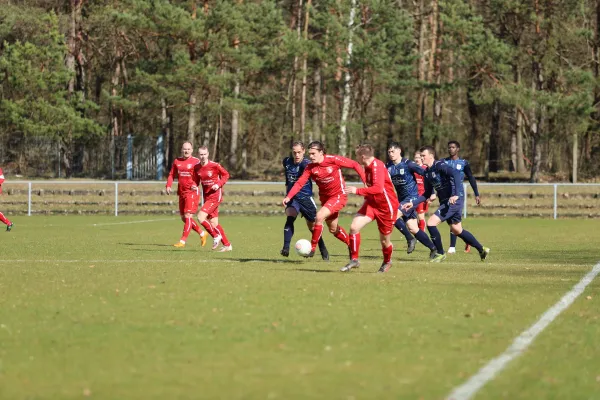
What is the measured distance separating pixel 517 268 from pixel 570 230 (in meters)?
14.9

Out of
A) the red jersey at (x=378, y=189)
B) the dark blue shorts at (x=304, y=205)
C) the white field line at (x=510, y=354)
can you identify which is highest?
the red jersey at (x=378, y=189)

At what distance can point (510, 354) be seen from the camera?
27.6ft

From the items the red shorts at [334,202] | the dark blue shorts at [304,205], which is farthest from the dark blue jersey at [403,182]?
the red shorts at [334,202]

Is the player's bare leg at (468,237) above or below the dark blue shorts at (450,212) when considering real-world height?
below

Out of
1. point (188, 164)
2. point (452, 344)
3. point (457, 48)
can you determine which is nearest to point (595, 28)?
point (457, 48)

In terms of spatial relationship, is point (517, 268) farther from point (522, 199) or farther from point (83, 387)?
point (522, 199)

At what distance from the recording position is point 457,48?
50.2m

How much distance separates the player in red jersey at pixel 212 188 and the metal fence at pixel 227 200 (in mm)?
18581

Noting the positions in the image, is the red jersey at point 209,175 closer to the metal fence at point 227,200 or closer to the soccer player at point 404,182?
the soccer player at point 404,182

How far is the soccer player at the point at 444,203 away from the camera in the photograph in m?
18.7

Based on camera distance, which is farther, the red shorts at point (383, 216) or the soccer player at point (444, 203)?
the soccer player at point (444, 203)

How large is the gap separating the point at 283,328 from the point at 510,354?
221cm

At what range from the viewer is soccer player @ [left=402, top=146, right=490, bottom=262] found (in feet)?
61.4

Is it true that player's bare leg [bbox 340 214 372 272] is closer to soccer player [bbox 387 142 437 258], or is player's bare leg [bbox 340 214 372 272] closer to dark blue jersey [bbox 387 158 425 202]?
soccer player [bbox 387 142 437 258]
